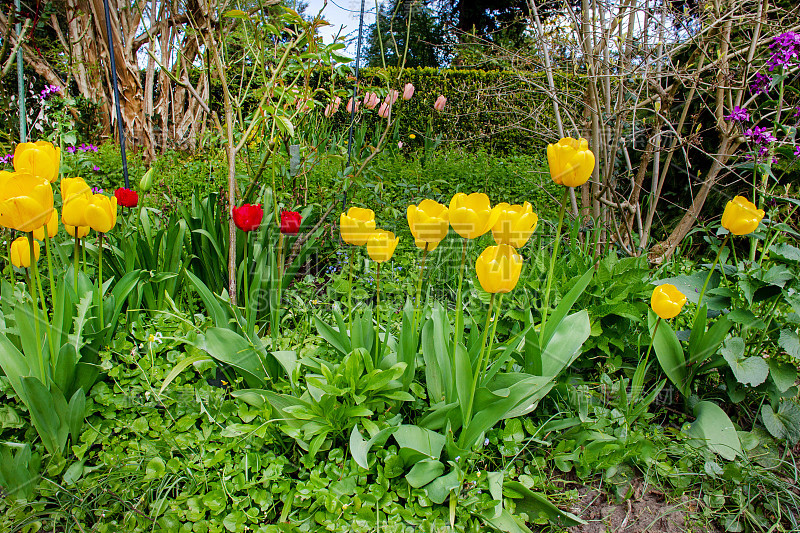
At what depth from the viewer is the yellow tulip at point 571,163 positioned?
A: 117 centimetres

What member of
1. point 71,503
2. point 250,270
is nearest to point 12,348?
point 71,503

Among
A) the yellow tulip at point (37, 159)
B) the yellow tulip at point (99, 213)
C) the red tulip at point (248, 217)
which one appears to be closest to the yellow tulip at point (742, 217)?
the red tulip at point (248, 217)

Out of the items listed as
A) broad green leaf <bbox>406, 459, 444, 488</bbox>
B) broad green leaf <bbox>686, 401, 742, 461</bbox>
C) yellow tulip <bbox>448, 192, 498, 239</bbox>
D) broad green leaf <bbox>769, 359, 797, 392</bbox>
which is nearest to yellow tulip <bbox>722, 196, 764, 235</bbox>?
broad green leaf <bbox>769, 359, 797, 392</bbox>

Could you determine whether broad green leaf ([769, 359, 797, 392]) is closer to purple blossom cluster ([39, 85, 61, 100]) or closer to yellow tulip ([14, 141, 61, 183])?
yellow tulip ([14, 141, 61, 183])

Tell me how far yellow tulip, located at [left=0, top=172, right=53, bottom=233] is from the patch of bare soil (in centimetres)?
153

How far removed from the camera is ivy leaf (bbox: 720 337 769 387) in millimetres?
1418

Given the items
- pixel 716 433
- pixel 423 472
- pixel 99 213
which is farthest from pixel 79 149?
pixel 716 433

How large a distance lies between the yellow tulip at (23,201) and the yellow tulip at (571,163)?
121cm

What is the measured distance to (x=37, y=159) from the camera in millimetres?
1246

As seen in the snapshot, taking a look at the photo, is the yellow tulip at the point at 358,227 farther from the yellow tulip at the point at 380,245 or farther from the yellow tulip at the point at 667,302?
the yellow tulip at the point at 667,302

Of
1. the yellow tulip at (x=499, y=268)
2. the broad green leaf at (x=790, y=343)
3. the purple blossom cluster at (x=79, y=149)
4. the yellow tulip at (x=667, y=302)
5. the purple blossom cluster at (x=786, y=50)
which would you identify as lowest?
the broad green leaf at (x=790, y=343)

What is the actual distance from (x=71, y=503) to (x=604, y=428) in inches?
59.1

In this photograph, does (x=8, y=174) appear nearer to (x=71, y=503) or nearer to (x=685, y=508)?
(x=71, y=503)

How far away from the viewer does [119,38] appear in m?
4.71
